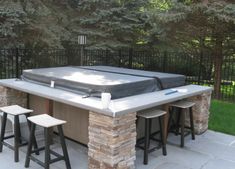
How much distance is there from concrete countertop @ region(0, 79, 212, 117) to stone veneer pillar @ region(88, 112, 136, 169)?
0.27ft

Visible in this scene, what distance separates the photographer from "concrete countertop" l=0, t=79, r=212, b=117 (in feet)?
10.6

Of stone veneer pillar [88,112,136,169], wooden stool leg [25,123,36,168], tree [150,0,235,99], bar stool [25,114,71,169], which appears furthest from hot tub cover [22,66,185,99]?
tree [150,0,235,99]

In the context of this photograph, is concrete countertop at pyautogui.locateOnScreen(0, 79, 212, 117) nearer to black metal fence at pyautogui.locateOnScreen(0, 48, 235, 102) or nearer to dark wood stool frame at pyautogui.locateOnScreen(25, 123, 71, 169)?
dark wood stool frame at pyautogui.locateOnScreen(25, 123, 71, 169)

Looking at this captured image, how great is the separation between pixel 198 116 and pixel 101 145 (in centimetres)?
239

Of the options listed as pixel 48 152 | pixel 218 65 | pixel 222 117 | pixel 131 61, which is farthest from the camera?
pixel 131 61

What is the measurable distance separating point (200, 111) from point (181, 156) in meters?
1.12

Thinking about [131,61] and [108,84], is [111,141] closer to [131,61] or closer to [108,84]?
[108,84]

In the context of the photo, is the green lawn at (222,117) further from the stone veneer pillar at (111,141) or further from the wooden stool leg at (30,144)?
the wooden stool leg at (30,144)

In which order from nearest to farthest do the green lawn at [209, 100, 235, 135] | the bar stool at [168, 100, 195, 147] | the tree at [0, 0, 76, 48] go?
the bar stool at [168, 100, 195, 147] → the green lawn at [209, 100, 235, 135] → the tree at [0, 0, 76, 48]

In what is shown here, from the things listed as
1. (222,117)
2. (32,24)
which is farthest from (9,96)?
(222,117)

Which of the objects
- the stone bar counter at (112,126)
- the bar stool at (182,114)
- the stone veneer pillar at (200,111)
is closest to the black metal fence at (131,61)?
the stone veneer pillar at (200,111)

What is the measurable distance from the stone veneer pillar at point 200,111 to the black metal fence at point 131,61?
302 centimetres

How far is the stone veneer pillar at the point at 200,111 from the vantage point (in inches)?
194

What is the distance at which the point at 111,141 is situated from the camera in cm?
313
